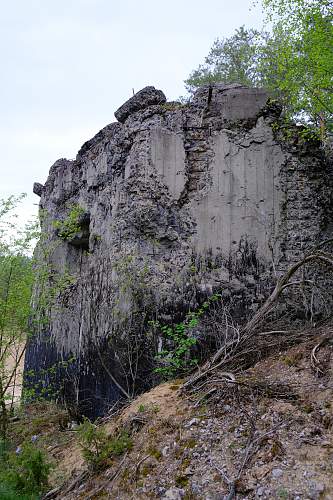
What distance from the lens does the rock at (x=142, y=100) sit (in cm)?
838

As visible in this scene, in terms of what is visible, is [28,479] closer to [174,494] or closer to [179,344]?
[174,494]

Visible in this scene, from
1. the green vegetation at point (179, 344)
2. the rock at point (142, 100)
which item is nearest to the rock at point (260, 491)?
the green vegetation at point (179, 344)

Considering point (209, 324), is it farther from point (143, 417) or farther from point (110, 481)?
point (110, 481)

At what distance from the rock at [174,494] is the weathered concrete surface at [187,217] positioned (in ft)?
9.11

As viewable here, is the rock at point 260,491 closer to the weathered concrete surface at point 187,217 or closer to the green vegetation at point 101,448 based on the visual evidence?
the green vegetation at point 101,448

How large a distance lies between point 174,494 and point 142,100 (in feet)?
19.0

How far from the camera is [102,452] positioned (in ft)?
17.2

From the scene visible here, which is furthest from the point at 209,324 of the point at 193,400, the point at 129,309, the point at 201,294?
the point at 193,400

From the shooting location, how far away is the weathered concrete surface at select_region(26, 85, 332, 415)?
7.48 meters

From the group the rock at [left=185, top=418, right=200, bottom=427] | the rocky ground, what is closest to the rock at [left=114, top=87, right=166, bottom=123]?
the rocky ground

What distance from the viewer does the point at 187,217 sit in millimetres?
7801

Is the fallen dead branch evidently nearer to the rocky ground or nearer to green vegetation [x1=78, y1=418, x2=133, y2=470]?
the rocky ground

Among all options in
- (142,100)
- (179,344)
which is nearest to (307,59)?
(142,100)

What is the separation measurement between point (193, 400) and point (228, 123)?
430 cm
